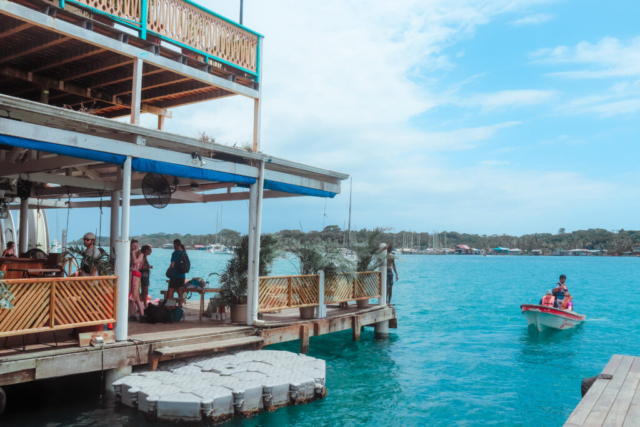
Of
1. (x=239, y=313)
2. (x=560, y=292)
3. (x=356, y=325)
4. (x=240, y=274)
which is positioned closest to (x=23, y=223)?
(x=240, y=274)

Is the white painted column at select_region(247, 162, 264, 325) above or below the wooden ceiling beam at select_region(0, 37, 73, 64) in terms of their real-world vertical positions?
below

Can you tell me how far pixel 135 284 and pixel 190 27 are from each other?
5588 millimetres

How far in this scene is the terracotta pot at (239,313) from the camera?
11.8 m

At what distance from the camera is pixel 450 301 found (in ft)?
122

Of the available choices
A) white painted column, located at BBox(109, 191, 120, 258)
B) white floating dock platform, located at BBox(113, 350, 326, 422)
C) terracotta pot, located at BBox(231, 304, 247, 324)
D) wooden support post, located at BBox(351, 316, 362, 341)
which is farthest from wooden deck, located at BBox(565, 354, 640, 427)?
white painted column, located at BBox(109, 191, 120, 258)

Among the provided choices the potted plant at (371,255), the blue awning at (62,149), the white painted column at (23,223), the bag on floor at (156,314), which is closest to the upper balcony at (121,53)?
the blue awning at (62,149)

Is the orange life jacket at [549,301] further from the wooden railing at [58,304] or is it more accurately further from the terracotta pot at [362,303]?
the wooden railing at [58,304]

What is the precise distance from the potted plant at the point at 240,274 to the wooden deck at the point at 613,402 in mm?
7484

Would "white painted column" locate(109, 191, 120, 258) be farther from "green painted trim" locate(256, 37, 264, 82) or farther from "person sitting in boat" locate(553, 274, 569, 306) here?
"person sitting in boat" locate(553, 274, 569, 306)

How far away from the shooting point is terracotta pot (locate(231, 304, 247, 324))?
11758 mm

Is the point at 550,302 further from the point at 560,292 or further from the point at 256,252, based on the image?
the point at 256,252

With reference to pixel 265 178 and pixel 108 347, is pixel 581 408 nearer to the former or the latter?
pixel 108 347

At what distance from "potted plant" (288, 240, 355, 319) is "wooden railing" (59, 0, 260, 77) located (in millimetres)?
4535

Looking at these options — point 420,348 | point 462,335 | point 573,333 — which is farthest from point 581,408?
point 573,333
